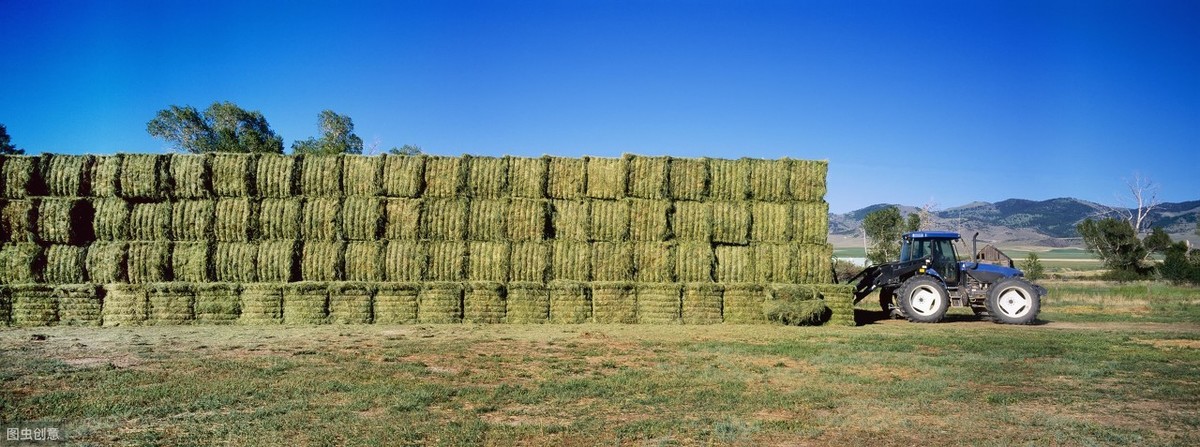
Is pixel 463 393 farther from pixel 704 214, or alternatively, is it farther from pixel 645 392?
pixel 704 214

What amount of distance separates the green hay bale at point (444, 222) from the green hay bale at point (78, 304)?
695 centimetres

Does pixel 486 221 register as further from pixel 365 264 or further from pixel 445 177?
pixel 365 264

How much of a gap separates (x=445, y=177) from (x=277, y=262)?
4058 millimetres

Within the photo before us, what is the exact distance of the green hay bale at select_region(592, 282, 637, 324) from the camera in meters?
16.6

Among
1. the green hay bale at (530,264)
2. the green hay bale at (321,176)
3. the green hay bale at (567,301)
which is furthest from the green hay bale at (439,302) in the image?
the green hay bale at (321,176)

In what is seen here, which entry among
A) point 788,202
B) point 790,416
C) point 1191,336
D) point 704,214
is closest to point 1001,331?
point 1191,336

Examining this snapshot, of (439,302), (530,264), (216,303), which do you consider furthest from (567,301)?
(216,303)

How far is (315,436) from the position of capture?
22.8ft

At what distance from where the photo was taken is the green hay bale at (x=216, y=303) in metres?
16.0

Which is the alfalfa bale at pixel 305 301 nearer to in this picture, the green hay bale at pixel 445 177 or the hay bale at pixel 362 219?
the hay bale at pixel 362 219

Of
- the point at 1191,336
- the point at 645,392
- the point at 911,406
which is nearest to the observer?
the point at 911,406

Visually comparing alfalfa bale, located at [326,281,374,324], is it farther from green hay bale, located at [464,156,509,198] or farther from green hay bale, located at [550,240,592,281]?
green hay bale, located at [550,240,592,281]

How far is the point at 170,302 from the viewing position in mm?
15977

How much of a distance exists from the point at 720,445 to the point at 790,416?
4.76ft
